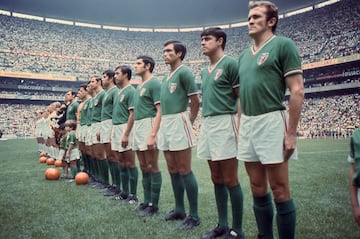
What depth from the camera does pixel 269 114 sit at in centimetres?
286

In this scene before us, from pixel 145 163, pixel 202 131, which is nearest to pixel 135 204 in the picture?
pixel 145 163

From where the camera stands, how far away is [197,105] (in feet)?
14.3

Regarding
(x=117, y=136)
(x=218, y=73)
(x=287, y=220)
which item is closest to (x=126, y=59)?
(x=117, y=136)

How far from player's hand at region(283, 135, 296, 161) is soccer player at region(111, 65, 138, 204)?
327 centimetres

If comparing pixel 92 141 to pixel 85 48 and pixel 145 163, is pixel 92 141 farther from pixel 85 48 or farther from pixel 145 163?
pixel 85 48

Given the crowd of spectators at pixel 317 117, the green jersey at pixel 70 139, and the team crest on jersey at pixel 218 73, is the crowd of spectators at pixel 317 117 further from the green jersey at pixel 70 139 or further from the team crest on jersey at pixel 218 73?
the team crest on jersey at pixel 218 73

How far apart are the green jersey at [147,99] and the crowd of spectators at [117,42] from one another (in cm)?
3433

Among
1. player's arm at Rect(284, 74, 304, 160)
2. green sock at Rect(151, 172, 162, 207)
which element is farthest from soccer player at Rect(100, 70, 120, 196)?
player's arm at Rect(284, 74, 304, 160)

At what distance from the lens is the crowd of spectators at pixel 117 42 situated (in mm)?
36906

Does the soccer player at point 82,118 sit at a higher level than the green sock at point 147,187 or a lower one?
higher

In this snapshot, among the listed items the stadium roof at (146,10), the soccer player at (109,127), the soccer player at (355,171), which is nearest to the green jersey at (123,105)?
the soccer player at (109,127)

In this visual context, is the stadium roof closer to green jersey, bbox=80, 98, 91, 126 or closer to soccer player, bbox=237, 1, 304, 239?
green jersey, bbox=80, 98, 91, 126

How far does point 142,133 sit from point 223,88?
1.86 m

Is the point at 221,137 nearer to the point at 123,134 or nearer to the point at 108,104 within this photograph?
the point at 123,134
